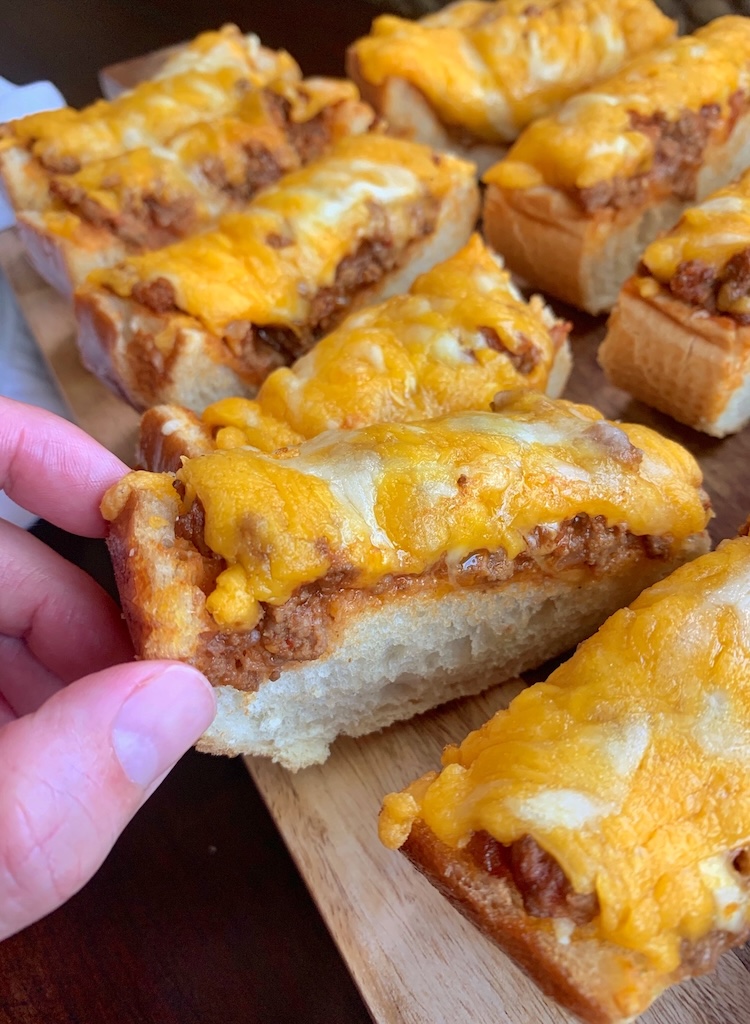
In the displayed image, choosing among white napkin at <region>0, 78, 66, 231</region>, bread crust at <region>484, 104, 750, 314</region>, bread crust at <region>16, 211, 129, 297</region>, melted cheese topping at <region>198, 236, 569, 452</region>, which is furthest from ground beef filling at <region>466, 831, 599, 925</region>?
white napkin at <region>0, 78, 66, 231</region>

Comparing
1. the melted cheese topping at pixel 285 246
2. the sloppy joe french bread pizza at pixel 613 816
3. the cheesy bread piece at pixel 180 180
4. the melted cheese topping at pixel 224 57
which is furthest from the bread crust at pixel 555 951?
the melted cheese topping at pixel 224 57

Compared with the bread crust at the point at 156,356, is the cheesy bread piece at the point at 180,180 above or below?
above

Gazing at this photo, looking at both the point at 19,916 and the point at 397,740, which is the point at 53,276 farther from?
the point at 19,916

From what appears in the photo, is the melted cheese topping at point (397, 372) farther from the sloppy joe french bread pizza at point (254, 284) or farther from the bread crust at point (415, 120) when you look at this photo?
the bread crust at point (415, 120)

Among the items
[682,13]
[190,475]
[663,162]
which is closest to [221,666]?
[190,475]

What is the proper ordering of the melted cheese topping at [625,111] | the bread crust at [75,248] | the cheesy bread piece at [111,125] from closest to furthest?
the melted cheese topping at [625,111]
the bread crust at [75,248]
the cheesy bread piece at [111,125]

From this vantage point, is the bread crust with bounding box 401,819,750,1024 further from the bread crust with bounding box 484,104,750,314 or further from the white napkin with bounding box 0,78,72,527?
the bread crust with bounding box 484,104,750,314
